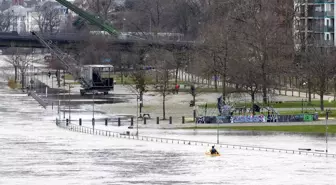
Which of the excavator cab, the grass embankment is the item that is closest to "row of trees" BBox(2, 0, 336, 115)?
the excavator cab

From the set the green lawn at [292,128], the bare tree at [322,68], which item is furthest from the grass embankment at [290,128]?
the bare tree at [322,68]

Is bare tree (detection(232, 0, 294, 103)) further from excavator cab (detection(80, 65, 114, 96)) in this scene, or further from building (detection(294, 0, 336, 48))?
excavator cab (detection(80, 65, 114, 96))

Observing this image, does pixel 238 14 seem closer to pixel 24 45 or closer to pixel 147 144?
pixel 24 45

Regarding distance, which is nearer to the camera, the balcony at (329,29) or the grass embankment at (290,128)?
the grass embankment at (290,128)

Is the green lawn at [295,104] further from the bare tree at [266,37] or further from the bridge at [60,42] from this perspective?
the bridge at [60,42]

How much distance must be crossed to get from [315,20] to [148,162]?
291ft

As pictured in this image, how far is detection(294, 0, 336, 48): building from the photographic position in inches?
6796

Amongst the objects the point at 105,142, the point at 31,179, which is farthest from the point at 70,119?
the point at 31,179

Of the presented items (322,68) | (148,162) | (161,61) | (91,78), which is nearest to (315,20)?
(161,61)

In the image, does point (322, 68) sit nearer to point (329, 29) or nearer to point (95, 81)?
point (329, 29)

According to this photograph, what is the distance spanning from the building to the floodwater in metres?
61.7

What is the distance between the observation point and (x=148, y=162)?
92.1 metres

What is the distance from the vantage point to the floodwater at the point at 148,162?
8362cm

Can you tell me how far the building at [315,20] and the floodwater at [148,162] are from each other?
61697 millimetres
